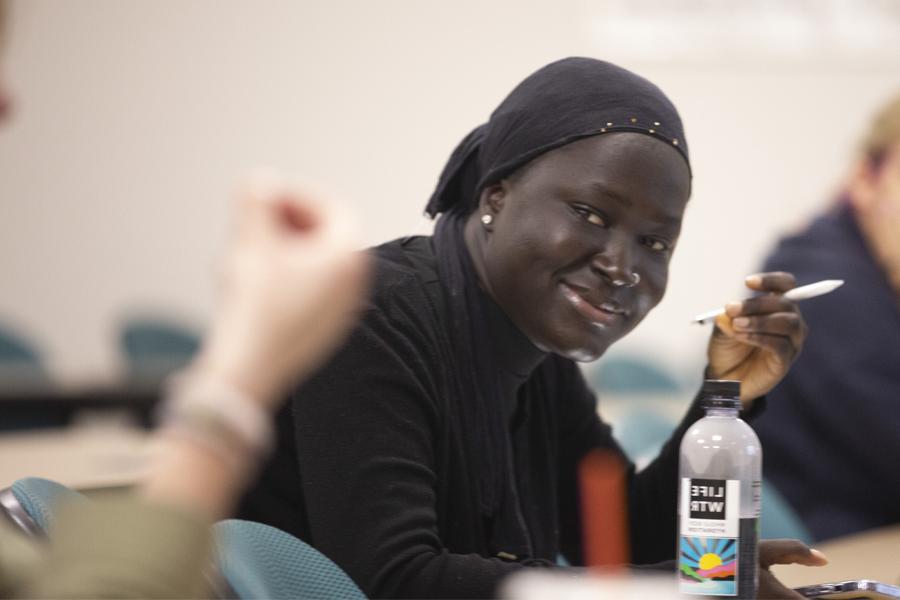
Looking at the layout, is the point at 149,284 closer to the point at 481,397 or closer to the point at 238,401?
the point at 481,397

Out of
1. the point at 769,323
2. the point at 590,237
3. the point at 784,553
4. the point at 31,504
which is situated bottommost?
the point at 784,553

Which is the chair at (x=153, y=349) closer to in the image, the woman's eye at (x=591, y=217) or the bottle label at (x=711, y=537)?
the woman's eye at (x=591, y=217)

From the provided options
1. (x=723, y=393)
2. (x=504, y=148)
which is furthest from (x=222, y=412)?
(x=504, y=148)

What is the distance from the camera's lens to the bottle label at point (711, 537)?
123cm

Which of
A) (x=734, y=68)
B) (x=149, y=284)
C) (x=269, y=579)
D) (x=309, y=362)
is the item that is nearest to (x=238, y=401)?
(x=309, y=362)

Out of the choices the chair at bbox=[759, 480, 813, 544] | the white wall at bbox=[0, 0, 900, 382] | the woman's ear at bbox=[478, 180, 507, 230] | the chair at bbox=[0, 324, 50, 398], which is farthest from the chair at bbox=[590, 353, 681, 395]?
the woman's ear at bbox=[478, 180, 507, 230]

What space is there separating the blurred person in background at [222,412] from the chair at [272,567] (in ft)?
1.17

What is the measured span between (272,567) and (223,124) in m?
4.49

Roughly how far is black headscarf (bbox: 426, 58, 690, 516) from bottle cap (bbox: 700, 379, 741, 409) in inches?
11.7

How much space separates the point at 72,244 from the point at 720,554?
15.1 ft

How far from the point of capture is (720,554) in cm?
124

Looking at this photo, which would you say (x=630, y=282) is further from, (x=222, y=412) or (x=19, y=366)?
(x=19, y=366)

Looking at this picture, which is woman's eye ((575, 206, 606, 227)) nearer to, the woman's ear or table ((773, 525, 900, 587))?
the woman's ear

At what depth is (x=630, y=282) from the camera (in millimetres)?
1479
